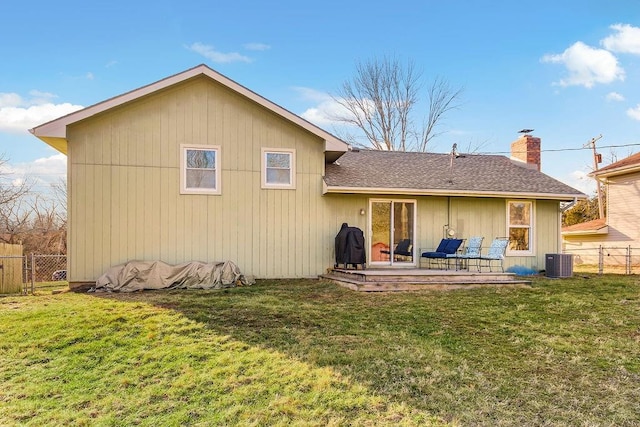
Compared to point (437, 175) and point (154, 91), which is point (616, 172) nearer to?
point (437, 175)

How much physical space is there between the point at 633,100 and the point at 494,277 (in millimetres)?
17731

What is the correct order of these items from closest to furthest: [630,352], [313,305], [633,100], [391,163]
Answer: [630,352], [313,305], [391,163], [633,100]

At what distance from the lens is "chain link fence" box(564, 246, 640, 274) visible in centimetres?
1516

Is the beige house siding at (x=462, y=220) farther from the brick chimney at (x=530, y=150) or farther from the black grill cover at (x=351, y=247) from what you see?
the brick chimney at (x=530, y=150)

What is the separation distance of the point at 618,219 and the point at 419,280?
12.0 m

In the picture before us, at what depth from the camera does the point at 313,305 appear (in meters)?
7.54

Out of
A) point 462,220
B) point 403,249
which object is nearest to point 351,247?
point 403,249

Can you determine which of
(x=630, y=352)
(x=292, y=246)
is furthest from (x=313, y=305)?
(x=630, y=352)

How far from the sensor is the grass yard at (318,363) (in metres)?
3.61

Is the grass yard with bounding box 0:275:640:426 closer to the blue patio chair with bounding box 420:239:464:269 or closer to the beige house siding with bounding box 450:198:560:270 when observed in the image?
the blue patio chair with bounding box 420:239:464:269

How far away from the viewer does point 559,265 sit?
1201 centimetres

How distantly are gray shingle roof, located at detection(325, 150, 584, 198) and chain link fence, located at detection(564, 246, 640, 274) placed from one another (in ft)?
13.2

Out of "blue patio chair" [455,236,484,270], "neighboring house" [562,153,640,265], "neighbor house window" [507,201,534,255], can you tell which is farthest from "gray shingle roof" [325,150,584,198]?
"neighboring house" [562,153,640,265]

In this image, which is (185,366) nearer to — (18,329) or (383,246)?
(18,329)
